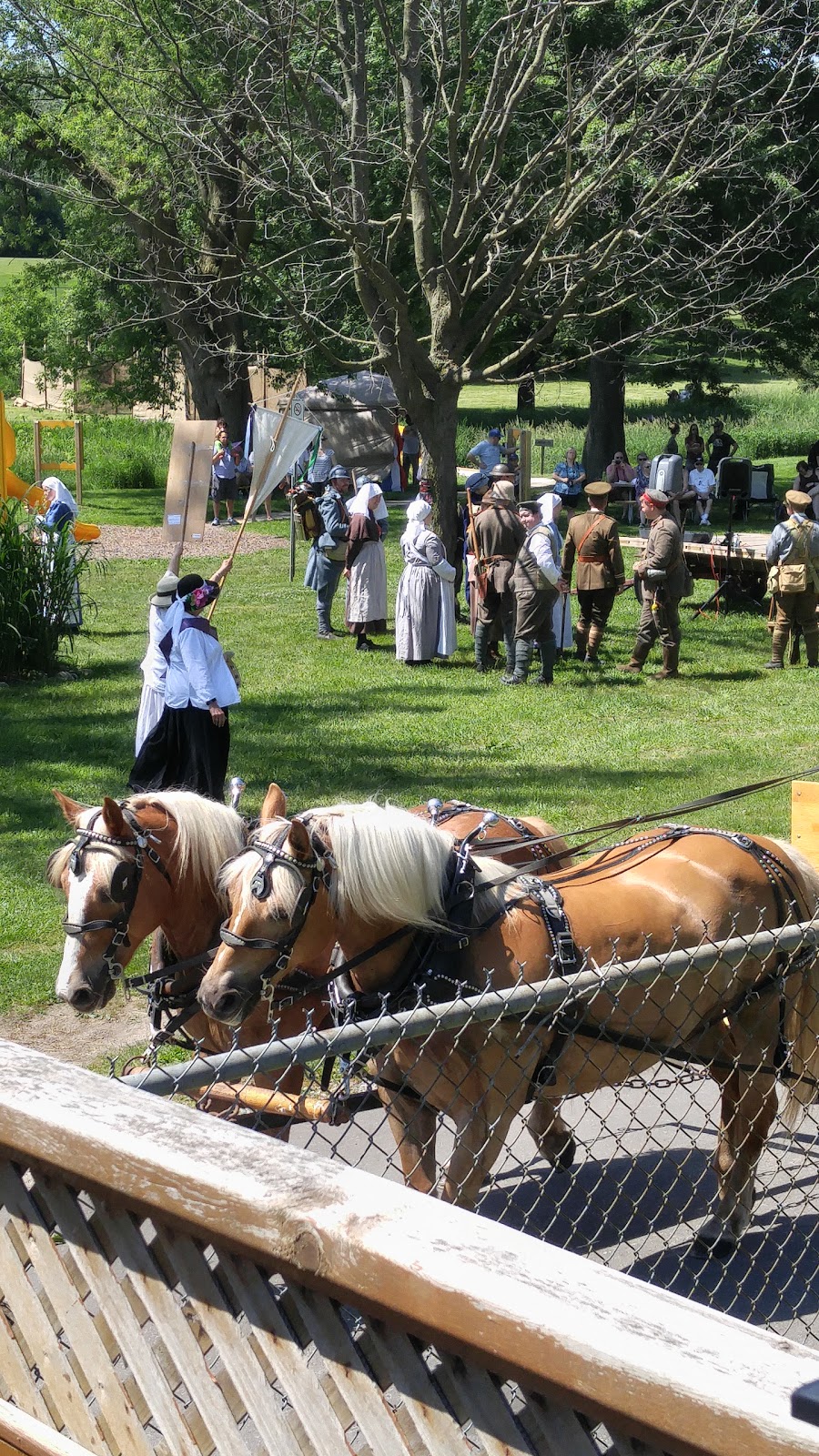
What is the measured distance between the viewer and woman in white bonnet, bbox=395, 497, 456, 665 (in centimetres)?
1614

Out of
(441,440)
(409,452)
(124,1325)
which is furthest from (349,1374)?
(409,452)

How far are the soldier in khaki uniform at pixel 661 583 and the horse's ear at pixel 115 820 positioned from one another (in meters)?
10.8

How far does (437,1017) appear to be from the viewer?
125 inches

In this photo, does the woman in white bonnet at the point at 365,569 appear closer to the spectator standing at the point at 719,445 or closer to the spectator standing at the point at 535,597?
the spectator standing at the point at 535,597

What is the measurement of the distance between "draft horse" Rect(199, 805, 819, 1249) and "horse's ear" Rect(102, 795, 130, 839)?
88cm

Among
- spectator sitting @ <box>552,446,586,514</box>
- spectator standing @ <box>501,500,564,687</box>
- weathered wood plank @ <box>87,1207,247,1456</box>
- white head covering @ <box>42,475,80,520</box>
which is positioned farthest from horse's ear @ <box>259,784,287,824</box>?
spectator sitting @ <box>552,446,586,514</box>

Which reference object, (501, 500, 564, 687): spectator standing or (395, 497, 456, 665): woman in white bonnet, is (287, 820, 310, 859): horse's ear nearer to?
(501, 500, 564, 687): spectator standing

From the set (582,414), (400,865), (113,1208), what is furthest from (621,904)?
(582,414)

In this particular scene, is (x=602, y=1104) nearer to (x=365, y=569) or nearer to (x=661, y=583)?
(x=661, y=583)

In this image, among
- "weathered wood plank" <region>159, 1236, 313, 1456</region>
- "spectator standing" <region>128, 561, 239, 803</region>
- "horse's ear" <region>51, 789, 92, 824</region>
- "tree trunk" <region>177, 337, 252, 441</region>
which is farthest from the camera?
"tree trunk" <region>177, 337, 252, 441</region>

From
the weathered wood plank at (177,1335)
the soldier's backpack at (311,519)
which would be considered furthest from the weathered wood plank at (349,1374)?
the soldier's backpack at (311,519)

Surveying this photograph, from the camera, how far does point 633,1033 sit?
4.42 m

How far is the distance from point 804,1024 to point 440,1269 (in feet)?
11.9

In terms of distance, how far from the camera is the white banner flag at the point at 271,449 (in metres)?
12.6
